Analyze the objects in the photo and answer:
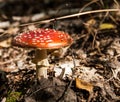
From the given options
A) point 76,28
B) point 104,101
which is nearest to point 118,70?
point 104,101

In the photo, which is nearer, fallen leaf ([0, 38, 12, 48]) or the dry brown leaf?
the dry brown leaf

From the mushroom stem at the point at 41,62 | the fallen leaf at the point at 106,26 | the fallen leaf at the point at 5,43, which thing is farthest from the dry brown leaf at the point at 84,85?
the fallen leaf at the point at 5,43

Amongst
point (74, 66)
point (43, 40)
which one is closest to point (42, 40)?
point (43, 40)

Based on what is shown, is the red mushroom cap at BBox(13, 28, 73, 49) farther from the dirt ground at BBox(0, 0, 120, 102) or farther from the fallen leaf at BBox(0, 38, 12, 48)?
the fallen leaf at BBox(0, 38, 12, 48)

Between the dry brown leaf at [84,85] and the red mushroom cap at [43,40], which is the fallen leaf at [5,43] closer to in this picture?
the red mushroom cap at [43,40]

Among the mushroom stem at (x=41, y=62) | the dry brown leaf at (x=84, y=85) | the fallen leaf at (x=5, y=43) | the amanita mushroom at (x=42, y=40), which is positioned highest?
the fallen leaf at (x=5, y=43)

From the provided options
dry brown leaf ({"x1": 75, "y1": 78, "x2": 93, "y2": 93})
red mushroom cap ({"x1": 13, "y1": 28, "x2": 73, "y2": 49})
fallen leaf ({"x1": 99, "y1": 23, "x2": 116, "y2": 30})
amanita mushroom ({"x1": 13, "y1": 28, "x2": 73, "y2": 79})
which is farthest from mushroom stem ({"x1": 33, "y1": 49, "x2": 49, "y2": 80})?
fallen leaf ({"x1": 99, "y1": 23, "x2": 116, "y2": 30})

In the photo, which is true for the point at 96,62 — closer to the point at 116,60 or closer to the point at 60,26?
the point at 116,60
